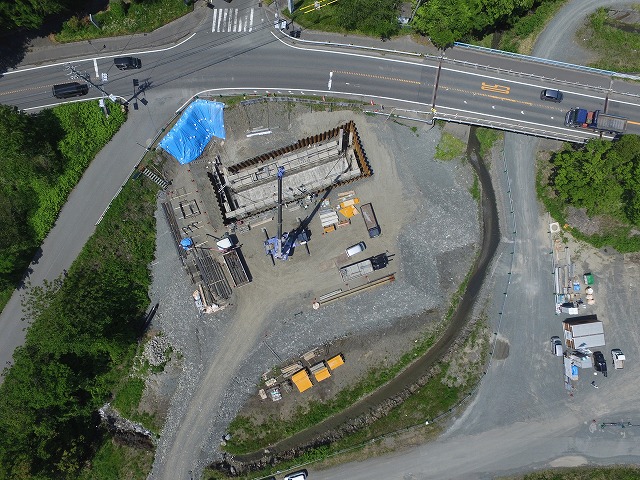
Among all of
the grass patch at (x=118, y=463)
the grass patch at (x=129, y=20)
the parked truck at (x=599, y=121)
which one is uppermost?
the grass patch at (x=129, y=20)

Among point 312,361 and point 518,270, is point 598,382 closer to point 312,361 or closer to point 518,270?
point 518,270

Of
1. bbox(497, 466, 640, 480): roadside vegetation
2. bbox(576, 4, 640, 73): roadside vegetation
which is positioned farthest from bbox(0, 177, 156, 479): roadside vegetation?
bbox(576, 4, 640, 73): roadside vegetation

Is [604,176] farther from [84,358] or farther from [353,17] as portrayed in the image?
[84,358]

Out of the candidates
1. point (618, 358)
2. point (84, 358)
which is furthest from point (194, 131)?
point (618, 358)

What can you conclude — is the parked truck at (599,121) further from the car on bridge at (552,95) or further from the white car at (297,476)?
the white car at (297,476)

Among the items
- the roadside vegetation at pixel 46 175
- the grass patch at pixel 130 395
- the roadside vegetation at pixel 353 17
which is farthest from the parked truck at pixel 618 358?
the roadside vegetation at pixel 46 175

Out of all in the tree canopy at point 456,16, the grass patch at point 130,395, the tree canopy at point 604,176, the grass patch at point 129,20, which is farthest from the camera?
the grass patch at point 129,20
